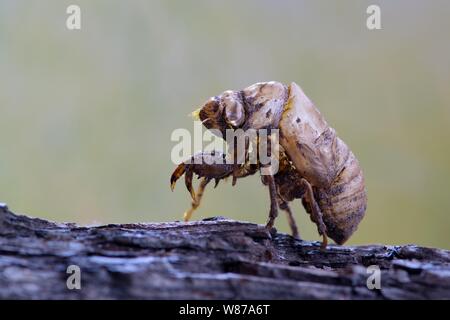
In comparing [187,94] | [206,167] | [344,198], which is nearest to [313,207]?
[344,198]

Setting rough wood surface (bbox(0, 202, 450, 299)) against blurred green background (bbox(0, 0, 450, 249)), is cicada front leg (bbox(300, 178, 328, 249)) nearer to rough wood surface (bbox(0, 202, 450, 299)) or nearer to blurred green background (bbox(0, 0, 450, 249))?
rough wood surface (bbox(0, 202, 450, 299))

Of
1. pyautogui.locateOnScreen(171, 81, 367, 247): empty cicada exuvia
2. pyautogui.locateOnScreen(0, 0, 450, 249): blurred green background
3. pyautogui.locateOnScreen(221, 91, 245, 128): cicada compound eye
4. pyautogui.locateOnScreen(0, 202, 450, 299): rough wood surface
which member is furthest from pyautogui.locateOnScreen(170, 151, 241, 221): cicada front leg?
pyautogui.locateOnScreen(0, 0, 450, 249): blurred green background

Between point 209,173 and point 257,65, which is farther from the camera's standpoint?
point 257,65

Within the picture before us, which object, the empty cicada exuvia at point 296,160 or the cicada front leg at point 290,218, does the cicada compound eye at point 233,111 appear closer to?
the empty cicada exuvia at point 296,160

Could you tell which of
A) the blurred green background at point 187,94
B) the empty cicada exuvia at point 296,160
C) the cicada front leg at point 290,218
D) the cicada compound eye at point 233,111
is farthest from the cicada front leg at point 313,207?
the blurred green background at point 187,94
